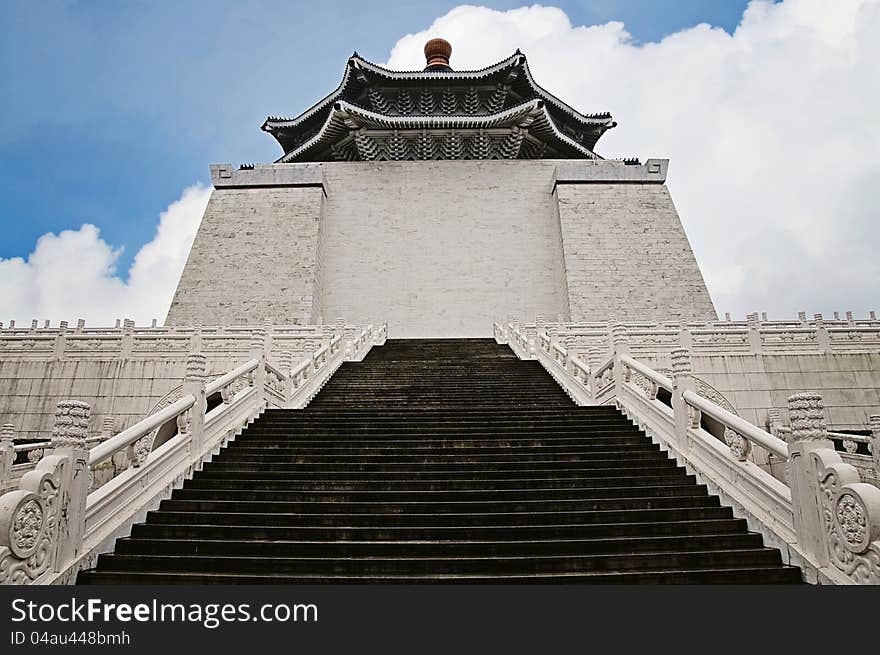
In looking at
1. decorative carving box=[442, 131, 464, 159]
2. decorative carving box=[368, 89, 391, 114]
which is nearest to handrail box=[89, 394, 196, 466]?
decorative carving box=[442, 131, 464, 159]

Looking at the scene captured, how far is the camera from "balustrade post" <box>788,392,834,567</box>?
4.20 metres

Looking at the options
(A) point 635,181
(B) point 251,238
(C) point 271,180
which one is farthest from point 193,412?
(A) point 635,181

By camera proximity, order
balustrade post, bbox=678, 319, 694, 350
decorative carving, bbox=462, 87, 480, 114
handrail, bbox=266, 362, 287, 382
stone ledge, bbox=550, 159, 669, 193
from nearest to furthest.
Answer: handrail, bbox=266, 362, 287, 382 → balustrade post, bbox=678, 319, 694, 350 → stone ledge, bbox=550, 159, 669, 193 → decorative carving, bbox=462, 87, 480, 114

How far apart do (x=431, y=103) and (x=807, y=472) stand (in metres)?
25.9

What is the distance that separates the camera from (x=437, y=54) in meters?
30.2

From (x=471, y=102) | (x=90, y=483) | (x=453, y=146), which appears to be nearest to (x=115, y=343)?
(x=90, y=483)

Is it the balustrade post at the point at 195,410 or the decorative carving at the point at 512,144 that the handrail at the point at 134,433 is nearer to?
the balustrade post at the point at 195,410

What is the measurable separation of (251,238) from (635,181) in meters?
15.9

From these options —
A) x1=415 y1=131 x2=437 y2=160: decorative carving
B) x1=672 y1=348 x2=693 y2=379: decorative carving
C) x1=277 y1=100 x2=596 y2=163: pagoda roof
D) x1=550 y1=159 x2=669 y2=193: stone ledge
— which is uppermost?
x1=277 y1=100 x2=596 y2=163: pagoda roof

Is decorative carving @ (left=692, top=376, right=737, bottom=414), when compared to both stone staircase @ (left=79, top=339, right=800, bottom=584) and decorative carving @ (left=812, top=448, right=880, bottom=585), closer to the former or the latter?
stone staircase @ (left=79, top=339, right=800, bottom=584)

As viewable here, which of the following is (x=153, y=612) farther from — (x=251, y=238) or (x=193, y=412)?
(x=251, y=238)

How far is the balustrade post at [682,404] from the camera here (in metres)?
6.30

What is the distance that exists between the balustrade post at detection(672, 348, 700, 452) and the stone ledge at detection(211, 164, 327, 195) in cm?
2044

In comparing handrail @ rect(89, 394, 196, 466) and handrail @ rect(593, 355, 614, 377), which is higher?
handrail @ rect(593, 355, 614, 377)
